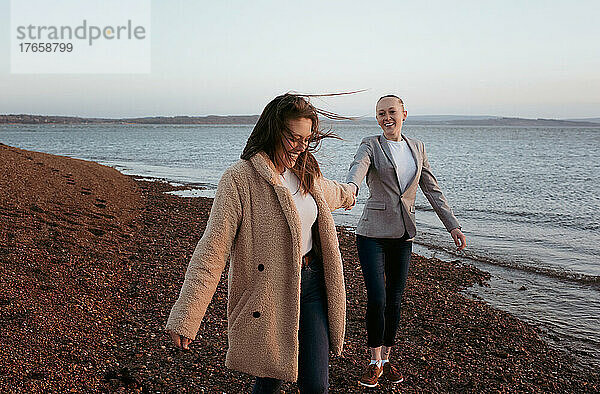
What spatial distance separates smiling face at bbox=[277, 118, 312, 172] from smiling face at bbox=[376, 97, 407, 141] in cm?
175

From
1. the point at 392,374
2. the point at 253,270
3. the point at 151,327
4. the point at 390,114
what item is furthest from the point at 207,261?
the point at 151,327

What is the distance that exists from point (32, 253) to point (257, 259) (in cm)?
647

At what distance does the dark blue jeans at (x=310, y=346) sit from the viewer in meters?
3.07

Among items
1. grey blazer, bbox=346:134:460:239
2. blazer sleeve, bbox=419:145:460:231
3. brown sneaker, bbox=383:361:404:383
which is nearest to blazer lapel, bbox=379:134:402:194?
grey blazer, bbox=346:134:460:239

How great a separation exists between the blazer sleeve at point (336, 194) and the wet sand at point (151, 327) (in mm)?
2179

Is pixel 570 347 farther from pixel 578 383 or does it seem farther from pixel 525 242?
pixel 525 242

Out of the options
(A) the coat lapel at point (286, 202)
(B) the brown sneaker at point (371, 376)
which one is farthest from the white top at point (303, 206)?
(B) the brown sneaker at point (371, 376)

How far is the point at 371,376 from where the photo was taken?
503 centimetres

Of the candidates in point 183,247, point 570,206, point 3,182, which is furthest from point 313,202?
point 570,206

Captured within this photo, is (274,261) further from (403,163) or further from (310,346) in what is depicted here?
(403,163)

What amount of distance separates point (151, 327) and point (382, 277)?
291 centimetres

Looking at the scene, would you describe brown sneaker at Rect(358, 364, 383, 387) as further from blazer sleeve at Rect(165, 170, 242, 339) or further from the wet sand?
blazer sleeve at Rect(165, 170, 242, 339)

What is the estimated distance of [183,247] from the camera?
10922 mm

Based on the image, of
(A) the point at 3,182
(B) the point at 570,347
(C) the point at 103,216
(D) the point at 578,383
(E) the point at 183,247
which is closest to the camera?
(D) the point at 578,383
